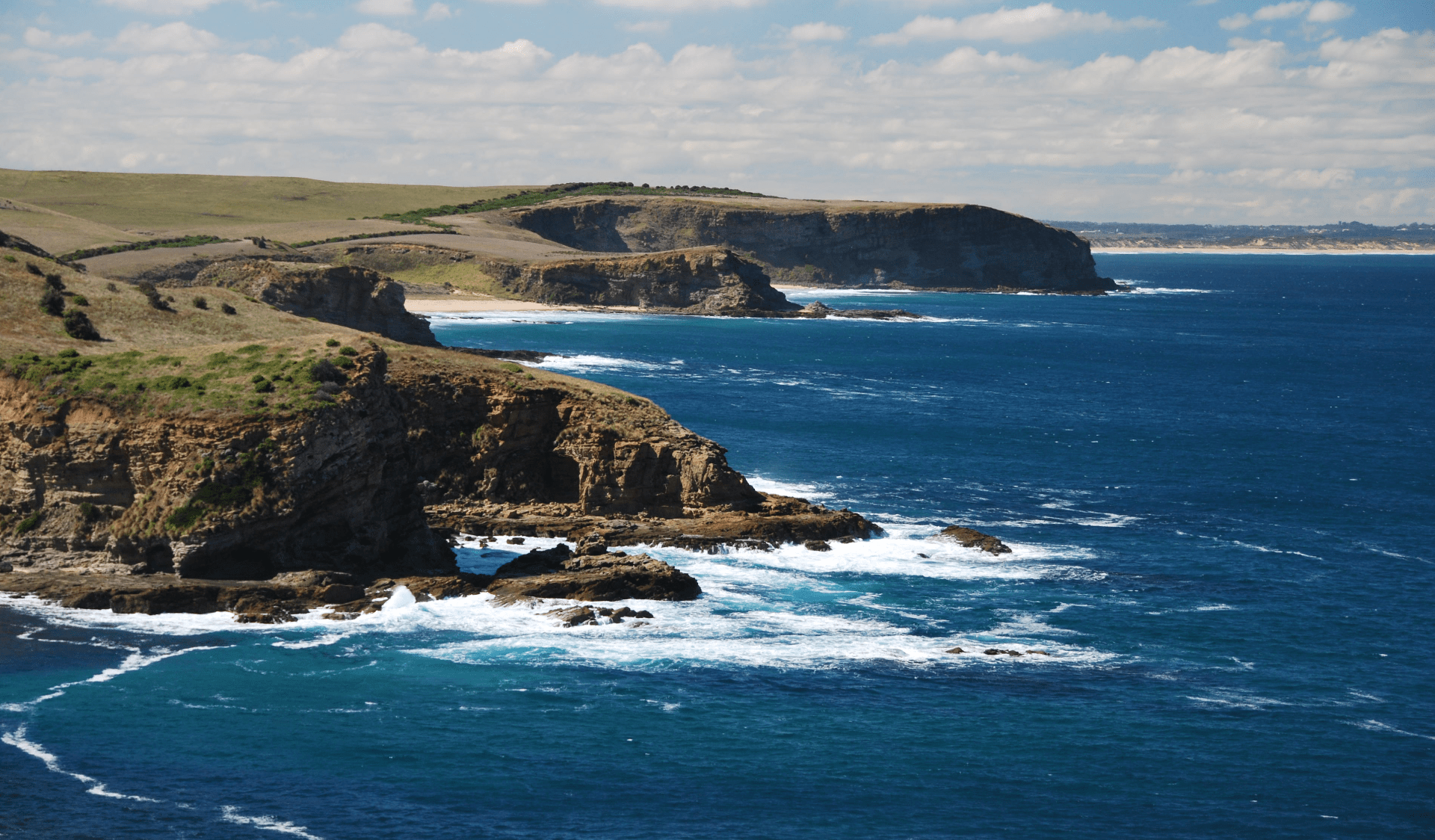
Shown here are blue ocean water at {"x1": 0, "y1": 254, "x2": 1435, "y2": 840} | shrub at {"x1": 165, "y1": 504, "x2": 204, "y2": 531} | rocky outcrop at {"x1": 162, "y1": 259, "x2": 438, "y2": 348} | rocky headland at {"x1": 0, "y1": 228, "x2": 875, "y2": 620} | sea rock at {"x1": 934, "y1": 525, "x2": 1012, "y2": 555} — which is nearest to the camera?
blue ocean water at {"x1": 0, "y1": 254, "x2": 1435, "y2": 840}

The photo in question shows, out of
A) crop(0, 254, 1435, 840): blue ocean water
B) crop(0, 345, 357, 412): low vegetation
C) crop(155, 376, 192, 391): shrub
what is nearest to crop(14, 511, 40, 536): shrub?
crop(0, 254, 1435, 840): blue ocean water

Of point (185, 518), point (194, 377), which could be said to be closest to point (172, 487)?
point (185, 518)

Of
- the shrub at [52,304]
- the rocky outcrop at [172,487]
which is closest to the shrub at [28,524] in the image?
the rocky outcrop at [172,487]

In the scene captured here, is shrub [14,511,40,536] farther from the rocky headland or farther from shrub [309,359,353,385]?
shrub [309,359,353,385]

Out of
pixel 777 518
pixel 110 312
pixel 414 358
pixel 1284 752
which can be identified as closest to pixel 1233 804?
pixel 1284 752

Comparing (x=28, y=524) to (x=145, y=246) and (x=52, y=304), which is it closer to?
(x=52, y=304)

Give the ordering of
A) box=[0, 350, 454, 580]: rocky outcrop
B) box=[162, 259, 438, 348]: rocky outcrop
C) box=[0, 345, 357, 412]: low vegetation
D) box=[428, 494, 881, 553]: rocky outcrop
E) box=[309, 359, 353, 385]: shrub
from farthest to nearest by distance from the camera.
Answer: box=[162, 259, 438, 348]: rocky outcrop < box=[428, 494, 881, 553]: rocky outcrop < box=[309, 359, 353, 385]: shrub < box=[0, 345, 357, 412]: low vegetation < box=[0, 350, 454, 580]: rocky outcrop
